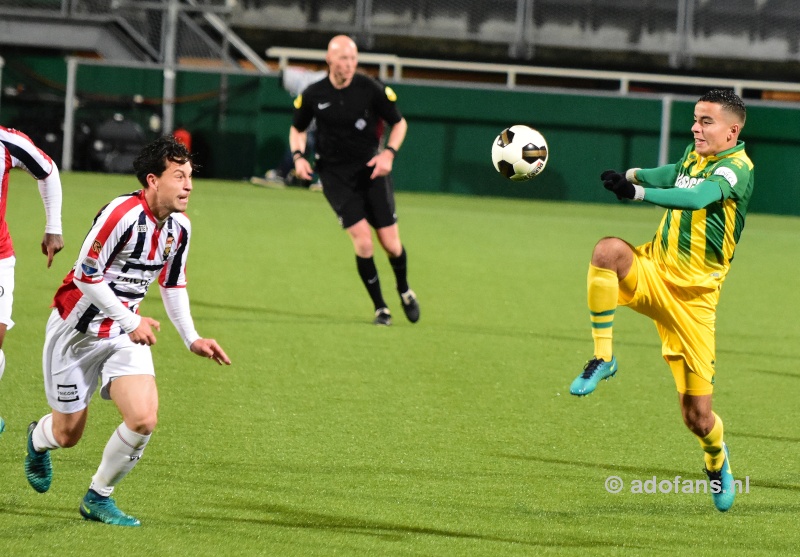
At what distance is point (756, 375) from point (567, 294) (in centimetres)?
386

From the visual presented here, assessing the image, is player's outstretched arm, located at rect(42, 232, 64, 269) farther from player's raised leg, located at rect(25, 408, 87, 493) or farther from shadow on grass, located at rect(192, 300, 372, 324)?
shadow on grass, located at rect(192, 300, 372, 324)

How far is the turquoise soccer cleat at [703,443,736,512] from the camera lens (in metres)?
A: 5.51

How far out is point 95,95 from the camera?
2256cm

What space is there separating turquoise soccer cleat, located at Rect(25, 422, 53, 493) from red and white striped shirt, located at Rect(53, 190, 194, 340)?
589mm

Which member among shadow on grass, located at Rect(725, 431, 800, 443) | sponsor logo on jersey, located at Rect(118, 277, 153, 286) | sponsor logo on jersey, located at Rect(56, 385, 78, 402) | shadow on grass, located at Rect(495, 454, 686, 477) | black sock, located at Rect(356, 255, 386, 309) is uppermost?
sponsor logo on jersey, located at Rect(118, 277, 153, 286)

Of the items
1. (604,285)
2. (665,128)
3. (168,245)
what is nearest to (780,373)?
(604,285)

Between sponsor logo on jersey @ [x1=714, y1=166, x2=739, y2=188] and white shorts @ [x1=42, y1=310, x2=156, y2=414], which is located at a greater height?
sponsor logo on jersey @ [x1=714, y1=166, x2=739, y2=188]

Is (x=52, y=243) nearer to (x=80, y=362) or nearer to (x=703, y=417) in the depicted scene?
(x=80, y=362)

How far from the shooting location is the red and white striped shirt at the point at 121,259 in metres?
4.91

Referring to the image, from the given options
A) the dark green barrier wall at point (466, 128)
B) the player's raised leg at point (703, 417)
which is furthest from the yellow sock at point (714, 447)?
the dark green barrier wall at point (466, 128)

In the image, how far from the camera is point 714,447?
5.64 m

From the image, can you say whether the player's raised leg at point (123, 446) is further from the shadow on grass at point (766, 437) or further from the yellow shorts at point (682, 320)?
the shadow on grass at point (766, 437)

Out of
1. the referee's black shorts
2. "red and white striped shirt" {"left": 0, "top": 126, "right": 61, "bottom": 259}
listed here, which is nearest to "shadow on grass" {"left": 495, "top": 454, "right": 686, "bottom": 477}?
"red and white striped shirt" {"left": 0, "top": 126, "right": 61, "bottom": 259}

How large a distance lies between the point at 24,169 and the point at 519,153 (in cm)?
249
